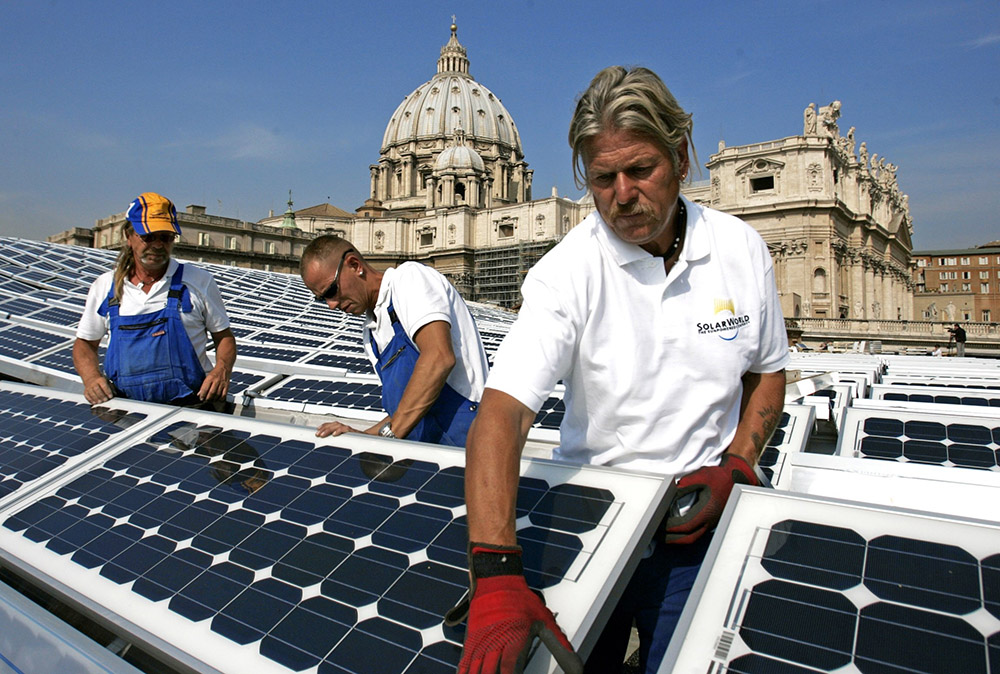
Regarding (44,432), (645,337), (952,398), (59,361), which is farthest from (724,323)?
(59,361)

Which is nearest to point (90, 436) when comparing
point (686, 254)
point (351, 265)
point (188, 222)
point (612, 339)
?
point (351, 265)

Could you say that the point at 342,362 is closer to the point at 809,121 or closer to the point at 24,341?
the point at 24,341

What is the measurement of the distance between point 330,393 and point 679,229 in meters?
4.04

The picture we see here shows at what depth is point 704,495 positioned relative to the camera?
184cm

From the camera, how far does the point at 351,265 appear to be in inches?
132

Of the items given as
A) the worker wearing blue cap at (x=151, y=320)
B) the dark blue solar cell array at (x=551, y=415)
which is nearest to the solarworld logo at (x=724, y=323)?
the dark blue solar cell array at (x=551, y=415)

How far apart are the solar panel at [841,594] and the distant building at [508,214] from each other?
46.2 meters

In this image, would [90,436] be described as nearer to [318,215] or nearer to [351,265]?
[351,265]

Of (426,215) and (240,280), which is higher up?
(426,215)

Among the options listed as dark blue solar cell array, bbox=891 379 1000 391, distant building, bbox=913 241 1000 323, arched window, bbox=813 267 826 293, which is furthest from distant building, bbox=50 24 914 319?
dark blue solar cell array, bbox=891 379 1000 391

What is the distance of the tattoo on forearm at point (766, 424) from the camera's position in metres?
2.16

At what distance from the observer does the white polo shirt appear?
188cm

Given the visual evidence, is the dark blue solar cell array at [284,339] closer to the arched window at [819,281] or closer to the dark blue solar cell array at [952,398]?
the dark blue solar cell array at [952,398]

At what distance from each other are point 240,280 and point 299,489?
22746 mm
